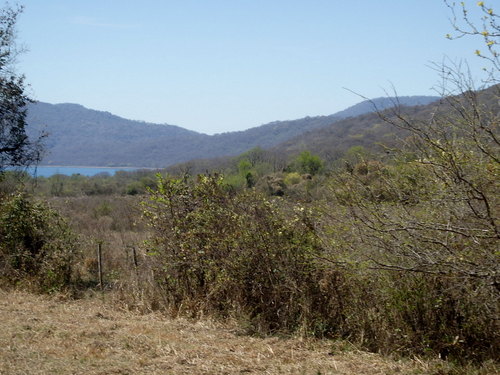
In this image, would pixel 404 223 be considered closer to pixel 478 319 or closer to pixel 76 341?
pixel 478 319

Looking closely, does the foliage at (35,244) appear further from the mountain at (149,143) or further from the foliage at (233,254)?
the mountain at (149,143)

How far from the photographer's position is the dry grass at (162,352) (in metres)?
5.89

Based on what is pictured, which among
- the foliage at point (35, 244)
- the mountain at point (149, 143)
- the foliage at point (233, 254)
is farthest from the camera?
the mountain at point (149, 143)

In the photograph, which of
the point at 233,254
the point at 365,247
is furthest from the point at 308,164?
the point at 365,247

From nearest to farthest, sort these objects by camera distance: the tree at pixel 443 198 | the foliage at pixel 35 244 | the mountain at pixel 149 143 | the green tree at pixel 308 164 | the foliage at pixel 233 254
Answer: the tree at pixel 443 198
the foliage at pixel 233 254
the foliage at pixel 35 244
the green tree at pixel 308 164
the mountain at pixel 149 143

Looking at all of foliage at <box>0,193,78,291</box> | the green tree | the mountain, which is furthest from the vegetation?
the mountain

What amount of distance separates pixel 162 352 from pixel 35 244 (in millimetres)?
7435

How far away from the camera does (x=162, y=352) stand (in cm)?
639

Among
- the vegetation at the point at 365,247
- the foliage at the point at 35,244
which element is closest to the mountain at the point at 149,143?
the foliage at the point at 35,244

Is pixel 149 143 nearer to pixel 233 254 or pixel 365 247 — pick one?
pixel 233 254

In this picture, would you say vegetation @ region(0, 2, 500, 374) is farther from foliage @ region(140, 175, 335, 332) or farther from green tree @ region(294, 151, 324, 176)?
green tree @ region(294, 151, 324, 176)

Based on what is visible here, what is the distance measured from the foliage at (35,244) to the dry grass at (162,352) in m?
3.35

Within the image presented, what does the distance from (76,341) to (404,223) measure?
172 inches

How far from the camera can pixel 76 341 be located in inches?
272
